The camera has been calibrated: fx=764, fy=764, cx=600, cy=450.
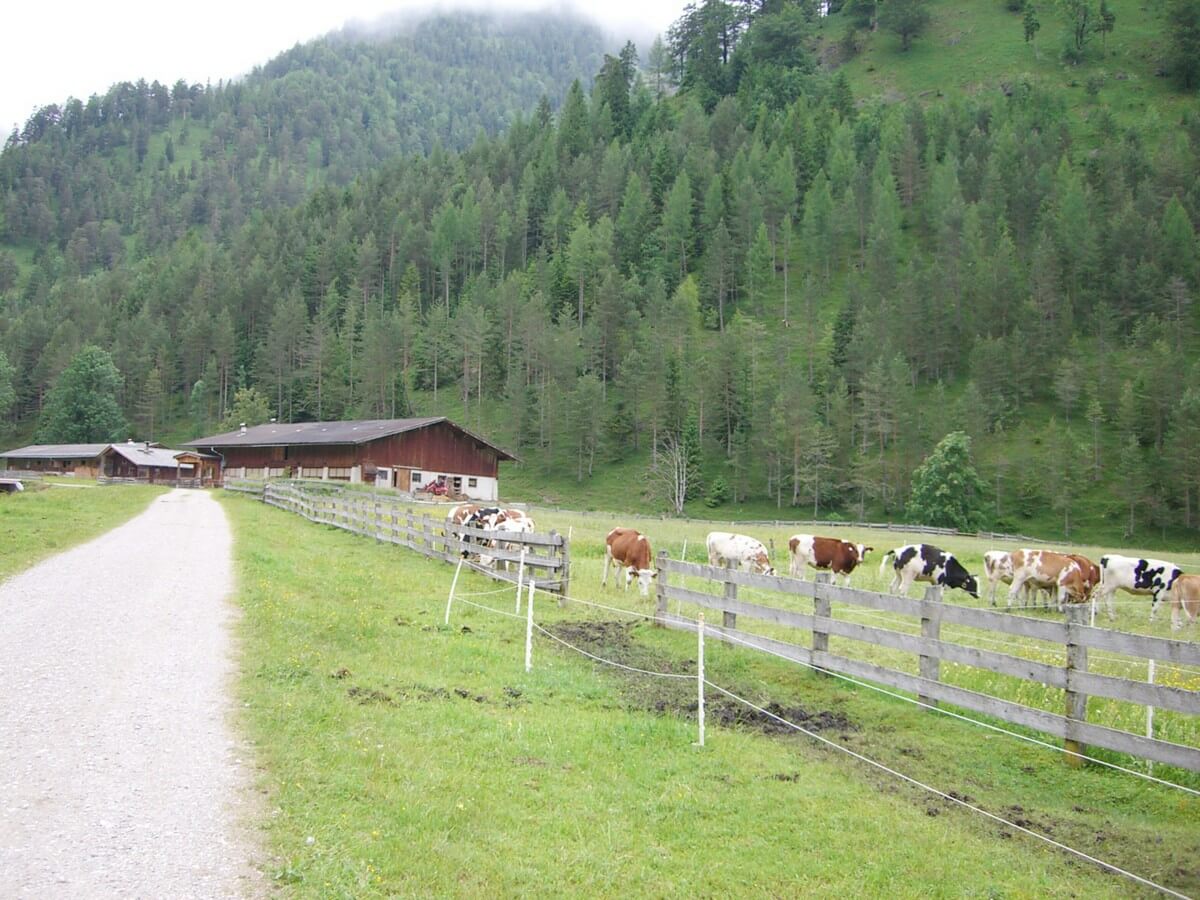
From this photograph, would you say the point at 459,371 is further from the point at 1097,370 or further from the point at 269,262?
the point at 1097,370

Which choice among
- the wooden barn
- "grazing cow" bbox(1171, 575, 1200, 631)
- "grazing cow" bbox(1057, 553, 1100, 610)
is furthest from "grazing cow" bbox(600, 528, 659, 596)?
the wooden barn

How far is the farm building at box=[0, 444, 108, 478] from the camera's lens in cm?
8100

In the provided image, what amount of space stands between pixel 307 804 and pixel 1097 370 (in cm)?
8630

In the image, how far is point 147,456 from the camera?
78.8m

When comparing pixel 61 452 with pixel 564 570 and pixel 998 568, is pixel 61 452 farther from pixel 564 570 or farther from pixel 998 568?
pixel 998 568

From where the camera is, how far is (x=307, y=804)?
5.85 m

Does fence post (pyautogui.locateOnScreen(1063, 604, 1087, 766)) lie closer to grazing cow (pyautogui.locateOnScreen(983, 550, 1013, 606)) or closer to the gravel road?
the gravel road

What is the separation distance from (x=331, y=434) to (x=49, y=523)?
124ft

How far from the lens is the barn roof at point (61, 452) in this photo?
81.1 metres

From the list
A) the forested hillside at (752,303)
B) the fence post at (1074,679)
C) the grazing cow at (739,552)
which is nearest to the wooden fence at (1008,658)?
the fence post at (1074,679)

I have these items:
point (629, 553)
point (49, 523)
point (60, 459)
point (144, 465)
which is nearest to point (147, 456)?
point (144, 465)

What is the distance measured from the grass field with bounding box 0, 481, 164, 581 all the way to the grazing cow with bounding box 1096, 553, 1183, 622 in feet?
81.7

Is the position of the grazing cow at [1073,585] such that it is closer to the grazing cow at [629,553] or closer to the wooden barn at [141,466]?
the grazing cow at [629,553]

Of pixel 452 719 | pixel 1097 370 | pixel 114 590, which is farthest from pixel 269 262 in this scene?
pixel 452 719
